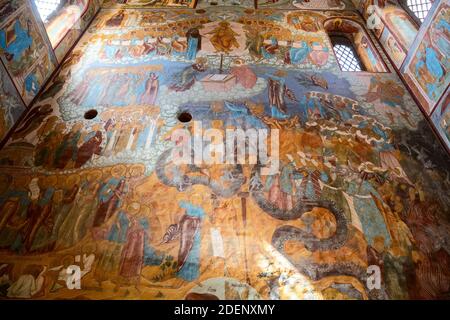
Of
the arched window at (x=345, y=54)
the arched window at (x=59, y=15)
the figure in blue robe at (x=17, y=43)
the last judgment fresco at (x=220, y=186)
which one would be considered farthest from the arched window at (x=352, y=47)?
the figure in blue robe at (x=17, y=43)

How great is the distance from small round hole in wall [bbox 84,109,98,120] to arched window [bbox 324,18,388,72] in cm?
543

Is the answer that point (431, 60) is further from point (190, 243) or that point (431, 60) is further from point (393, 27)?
point (190, 243)

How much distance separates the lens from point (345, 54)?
901 cm

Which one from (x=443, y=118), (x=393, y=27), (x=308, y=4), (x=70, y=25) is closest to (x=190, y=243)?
(x=443, y=118)

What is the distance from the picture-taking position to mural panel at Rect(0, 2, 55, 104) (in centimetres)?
638

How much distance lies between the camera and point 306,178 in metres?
5.79

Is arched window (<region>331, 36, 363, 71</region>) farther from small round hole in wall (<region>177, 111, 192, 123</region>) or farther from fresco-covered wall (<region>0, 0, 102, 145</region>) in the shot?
fresco-covered wall (<region>0, 0, 102, 145</region>)

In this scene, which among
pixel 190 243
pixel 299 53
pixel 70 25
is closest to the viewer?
pixel 190 243

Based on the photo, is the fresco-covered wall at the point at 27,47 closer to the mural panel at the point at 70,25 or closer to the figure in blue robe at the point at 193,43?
the mural panel at the point at 70,25

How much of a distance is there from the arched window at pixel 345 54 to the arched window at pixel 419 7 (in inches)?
62.5

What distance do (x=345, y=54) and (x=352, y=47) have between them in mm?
521
